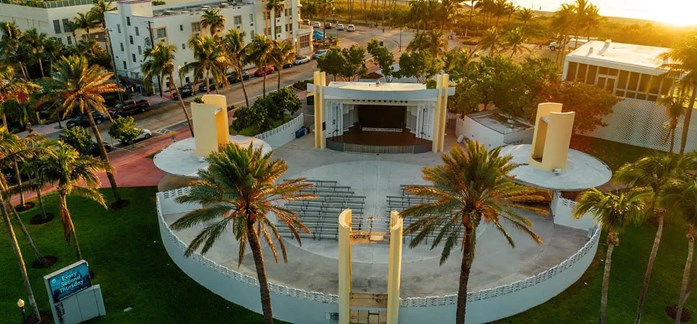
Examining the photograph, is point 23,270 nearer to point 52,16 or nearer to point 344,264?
point 344,264

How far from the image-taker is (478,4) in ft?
363

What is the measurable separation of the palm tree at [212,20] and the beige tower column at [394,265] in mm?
55692

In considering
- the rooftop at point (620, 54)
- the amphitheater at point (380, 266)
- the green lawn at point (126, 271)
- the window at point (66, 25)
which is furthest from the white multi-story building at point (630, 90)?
the window at point (66, 25)

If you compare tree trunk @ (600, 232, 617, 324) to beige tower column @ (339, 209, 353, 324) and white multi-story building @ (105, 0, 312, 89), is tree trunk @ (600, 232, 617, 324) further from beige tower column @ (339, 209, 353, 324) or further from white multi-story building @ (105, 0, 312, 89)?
white multi-story building @ (105, 0, 312, 89)

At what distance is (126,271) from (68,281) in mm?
Result: 5102

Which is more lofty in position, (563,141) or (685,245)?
(563,141)

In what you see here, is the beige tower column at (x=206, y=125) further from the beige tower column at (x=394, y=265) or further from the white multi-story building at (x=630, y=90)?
the white multi-story building at (x=630, y=90)

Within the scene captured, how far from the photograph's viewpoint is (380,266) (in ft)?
117

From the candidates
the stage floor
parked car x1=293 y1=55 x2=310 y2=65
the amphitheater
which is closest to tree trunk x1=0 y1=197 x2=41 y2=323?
the amphitheater

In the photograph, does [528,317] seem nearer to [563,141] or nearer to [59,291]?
[563,141]

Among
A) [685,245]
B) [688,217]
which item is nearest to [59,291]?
[688,217]

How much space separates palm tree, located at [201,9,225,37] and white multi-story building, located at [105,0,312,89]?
1.72 metres

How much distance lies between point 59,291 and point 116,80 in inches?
1951

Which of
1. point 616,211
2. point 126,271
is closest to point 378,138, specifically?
point 126,271
